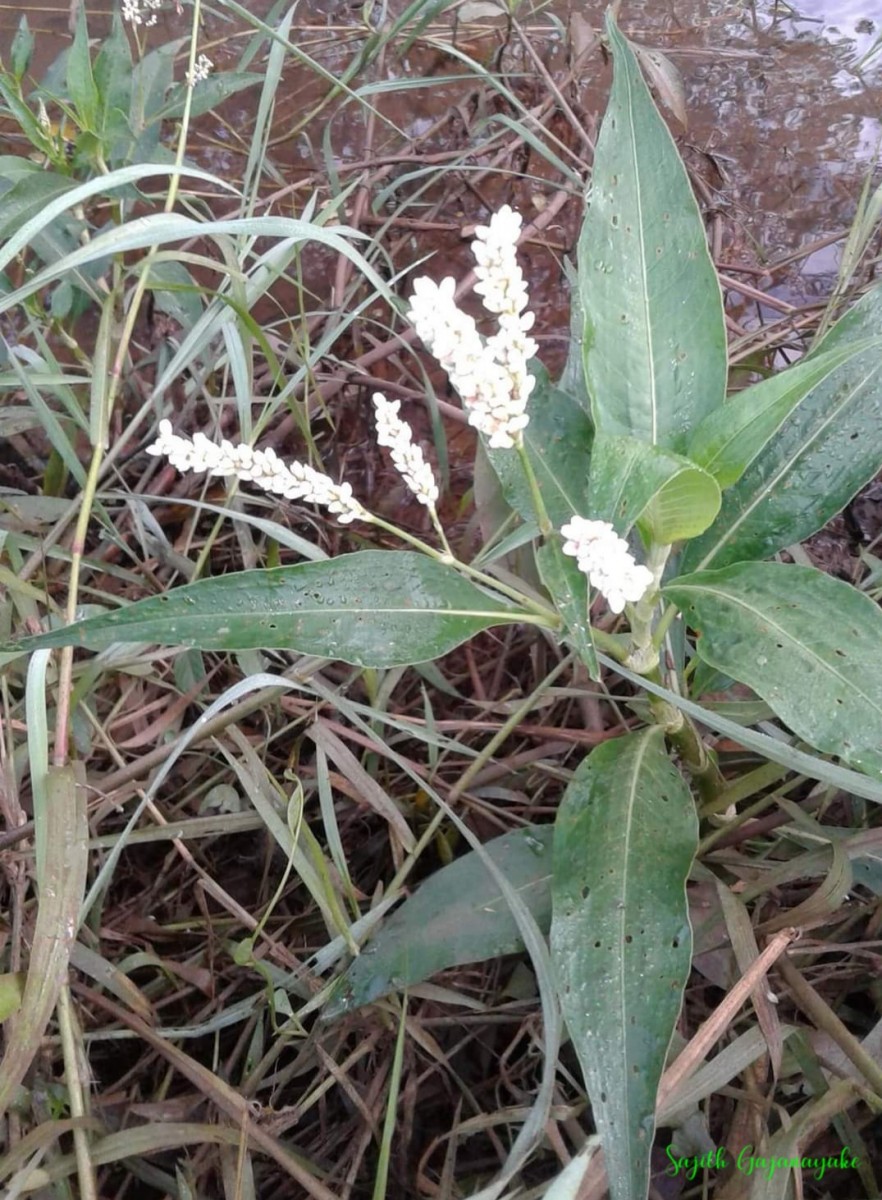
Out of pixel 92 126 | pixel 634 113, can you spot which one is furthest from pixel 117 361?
pixel 634 113

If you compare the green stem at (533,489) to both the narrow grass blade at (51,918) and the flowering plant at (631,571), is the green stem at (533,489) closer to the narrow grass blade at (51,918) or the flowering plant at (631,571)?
the flowering plant at (631,571)

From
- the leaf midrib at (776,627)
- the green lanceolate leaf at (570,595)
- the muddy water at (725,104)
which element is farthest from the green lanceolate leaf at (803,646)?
the muddy water at (725,104)

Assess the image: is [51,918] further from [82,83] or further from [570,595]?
[82,83]

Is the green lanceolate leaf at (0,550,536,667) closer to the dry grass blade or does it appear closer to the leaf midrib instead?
the leaf midrib

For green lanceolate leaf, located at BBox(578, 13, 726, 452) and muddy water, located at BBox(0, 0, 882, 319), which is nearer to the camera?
green lanceolate leaf, located at BBox(578, 13, 726, 452)

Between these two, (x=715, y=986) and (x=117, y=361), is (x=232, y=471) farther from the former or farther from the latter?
(x=715, y=986)

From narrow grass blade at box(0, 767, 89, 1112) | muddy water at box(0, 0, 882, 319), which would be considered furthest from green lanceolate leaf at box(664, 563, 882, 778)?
muddy water at box(0, 0, 882, 319)

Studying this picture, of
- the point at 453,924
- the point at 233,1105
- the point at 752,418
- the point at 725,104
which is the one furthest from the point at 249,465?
the point at 725,104

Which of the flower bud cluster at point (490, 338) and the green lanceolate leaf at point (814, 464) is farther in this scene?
the green lanceolate leaf at point (814, 464)
